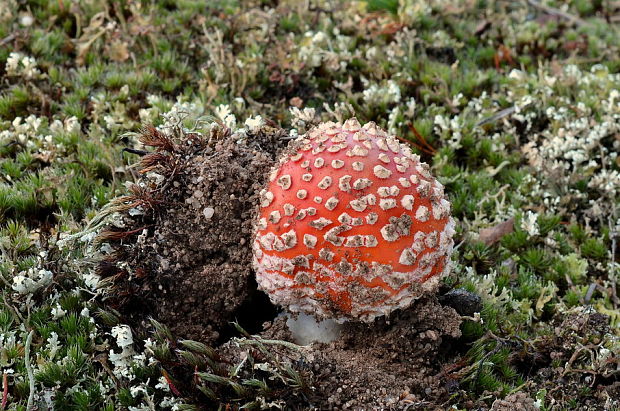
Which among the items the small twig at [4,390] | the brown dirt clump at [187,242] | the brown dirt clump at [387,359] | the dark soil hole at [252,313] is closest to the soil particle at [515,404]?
the brown dirt clump at [387,359]

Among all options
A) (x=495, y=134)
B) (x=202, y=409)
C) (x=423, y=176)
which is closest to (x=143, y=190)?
(x=202, y=409)

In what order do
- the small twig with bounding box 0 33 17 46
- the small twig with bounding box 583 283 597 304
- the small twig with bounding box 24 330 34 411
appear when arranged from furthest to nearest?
1. the small twig with bounding box 0 33 17 46
2. the small twig with bounding box 583 283 597 304
3. the small twig with bounding box 24 330 34 411

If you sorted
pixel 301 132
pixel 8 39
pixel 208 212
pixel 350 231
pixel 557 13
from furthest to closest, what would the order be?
pixel 557 13, pixel 8 39, pixel 301 132, pixel 208 212, pixel 350 231

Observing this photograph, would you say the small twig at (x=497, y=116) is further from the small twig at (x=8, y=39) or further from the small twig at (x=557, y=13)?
the small twig at (x=8, y=39)

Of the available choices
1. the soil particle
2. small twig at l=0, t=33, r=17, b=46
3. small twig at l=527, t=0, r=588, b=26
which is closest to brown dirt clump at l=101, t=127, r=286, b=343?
the soil particle

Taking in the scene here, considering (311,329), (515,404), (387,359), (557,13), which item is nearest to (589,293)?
(515,404)

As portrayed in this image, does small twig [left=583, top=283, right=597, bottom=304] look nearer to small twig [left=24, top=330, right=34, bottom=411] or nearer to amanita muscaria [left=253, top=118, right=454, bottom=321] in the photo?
amanita muscaria [left=253, top=118, right=454, bottom=321]

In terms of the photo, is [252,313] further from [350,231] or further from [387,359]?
[350,231]
